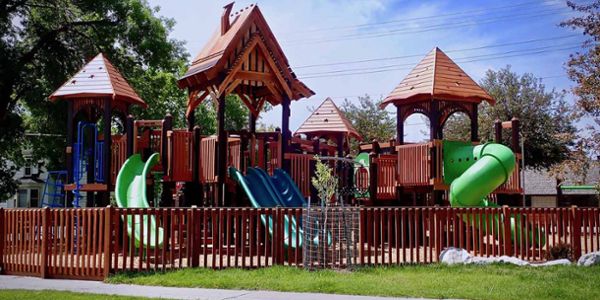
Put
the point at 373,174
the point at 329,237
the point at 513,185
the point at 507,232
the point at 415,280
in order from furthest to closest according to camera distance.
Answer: the point at 373,174 → the point at 513,185 → the point at 507,232 → the point at 329,237 → the point at 415,280

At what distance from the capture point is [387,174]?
69.6ft

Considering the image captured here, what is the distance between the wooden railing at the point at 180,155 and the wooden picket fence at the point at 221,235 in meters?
3.10

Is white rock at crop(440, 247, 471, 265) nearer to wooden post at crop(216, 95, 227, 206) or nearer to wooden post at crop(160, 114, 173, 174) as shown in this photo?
wooden post at crop(216, 95, 227, 206)

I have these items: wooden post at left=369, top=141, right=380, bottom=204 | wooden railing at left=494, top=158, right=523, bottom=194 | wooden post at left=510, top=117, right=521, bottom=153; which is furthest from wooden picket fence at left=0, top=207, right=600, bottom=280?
wooden post at left=369, top=141, right=380, bottom=204

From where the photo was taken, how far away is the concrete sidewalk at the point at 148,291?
980cm

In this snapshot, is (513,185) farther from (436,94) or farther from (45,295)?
(45,295)

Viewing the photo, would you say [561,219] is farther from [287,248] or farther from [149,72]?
[149,72]

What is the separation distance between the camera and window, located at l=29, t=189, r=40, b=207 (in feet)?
172

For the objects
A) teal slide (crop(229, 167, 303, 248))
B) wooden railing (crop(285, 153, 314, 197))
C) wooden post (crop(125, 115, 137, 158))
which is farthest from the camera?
wooden railing (crop(285, 153, 314, 197))

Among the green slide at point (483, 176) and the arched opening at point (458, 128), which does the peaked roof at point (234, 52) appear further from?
the arched opening at point (458, 128)

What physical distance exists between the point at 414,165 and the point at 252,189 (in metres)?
5.84

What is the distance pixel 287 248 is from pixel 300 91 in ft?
23.1

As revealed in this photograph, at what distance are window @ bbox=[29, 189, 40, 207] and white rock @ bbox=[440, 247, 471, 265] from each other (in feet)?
153

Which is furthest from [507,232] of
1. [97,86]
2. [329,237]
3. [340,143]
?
[340,143]
